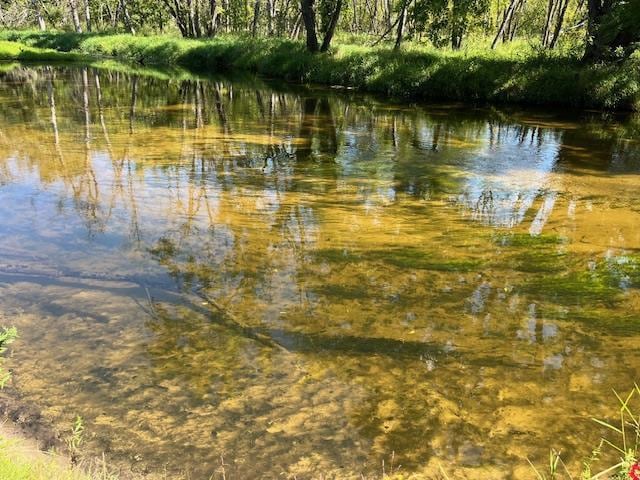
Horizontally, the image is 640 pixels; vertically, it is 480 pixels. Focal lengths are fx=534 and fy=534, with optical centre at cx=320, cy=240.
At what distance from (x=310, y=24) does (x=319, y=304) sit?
21890 millimetres

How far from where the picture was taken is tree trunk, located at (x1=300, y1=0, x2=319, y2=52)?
78.7 feet

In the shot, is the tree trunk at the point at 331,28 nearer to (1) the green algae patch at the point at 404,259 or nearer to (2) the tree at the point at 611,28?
(2) the tree at the point at 611,28

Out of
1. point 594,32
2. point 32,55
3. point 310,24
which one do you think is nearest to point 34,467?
point 594,32

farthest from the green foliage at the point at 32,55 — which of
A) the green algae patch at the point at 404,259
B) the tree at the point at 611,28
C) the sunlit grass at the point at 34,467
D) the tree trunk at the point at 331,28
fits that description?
the sunlit grass at the point at 34,467

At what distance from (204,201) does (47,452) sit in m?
4.61

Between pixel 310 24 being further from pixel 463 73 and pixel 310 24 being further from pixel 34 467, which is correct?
pixel 34 467

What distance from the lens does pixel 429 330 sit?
434 cm

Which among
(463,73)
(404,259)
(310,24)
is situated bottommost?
(404,259)

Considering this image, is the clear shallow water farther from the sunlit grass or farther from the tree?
the tree

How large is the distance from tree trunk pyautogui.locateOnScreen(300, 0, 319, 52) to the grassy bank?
632 millimetres

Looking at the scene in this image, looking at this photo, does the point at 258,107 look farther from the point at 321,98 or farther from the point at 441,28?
the point at 441,28

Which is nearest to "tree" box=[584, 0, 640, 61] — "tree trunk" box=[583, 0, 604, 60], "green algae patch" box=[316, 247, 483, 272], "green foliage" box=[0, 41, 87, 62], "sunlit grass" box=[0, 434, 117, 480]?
"tree trunk" box=[583, 0, 604, 60]

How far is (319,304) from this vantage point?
4703 millimetres

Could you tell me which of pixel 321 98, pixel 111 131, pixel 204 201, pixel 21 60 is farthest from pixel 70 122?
pixel 21 60
